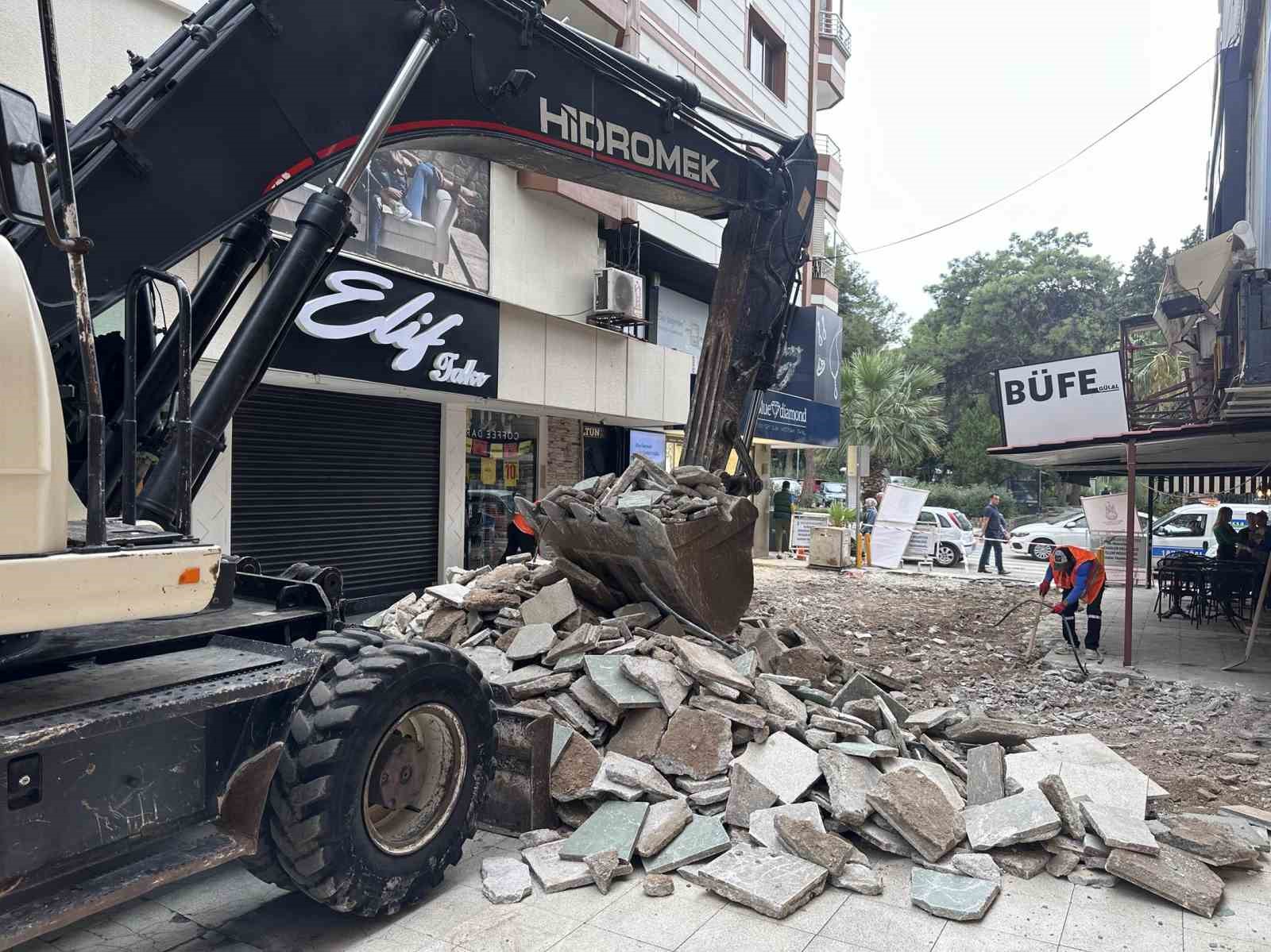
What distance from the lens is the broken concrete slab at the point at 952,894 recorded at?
13.0ft

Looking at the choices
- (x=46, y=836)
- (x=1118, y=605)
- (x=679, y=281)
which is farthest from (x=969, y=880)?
(x=679, y=281)

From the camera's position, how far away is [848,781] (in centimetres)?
488

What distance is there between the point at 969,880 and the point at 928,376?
33685 mm

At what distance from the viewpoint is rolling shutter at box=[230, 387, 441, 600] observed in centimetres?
1053

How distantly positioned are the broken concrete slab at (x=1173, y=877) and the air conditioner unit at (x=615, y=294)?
1136 centimetres

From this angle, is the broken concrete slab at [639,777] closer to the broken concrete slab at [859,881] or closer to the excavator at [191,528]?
the excavator at [191,528]

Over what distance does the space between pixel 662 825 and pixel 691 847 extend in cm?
19

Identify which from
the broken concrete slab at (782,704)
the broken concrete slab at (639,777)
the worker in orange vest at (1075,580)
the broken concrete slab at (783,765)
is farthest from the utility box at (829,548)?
the broken concrete slab at (639,777)

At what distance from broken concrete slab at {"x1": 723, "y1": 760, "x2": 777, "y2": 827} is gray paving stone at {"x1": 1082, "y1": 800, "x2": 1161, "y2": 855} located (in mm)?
1713

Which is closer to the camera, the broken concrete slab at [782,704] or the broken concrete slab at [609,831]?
the broken concrete slab at [609,831]

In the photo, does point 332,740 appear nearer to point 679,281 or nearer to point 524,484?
point 524,484

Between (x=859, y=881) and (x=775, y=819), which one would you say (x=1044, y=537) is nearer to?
(x=775, y=819)

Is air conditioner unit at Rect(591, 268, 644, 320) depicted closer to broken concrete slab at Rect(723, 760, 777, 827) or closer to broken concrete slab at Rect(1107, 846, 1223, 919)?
broken concrete slab at Rect(723, 760, 777, 827)

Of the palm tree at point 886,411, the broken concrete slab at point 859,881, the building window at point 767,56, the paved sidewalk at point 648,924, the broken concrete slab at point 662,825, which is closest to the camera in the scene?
the paved sidewalk at point 648,924
